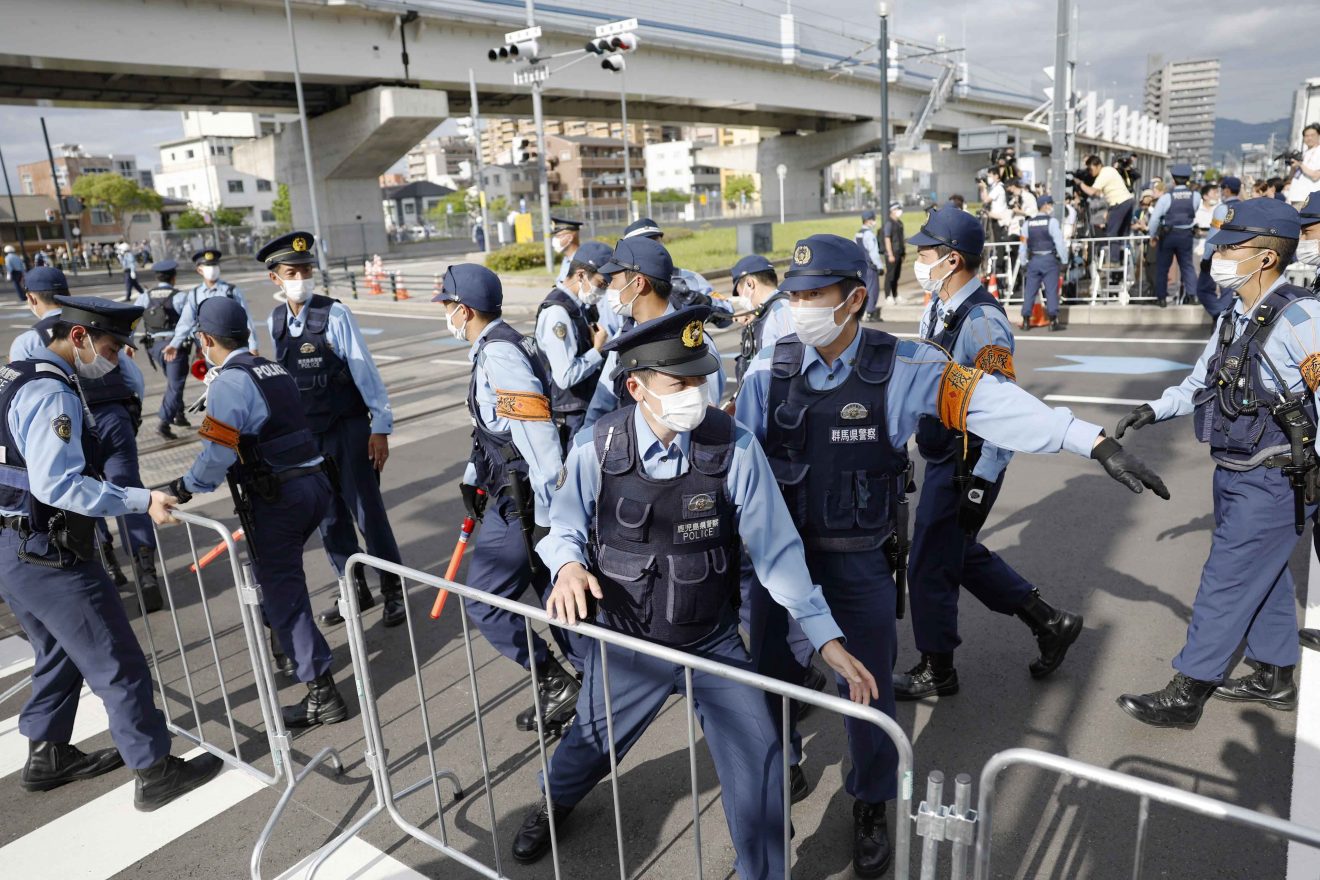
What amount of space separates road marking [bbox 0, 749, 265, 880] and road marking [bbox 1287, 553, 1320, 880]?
12.9ft

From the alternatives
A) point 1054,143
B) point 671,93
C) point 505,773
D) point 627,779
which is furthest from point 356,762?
point 671,93

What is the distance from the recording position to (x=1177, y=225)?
12.2 m

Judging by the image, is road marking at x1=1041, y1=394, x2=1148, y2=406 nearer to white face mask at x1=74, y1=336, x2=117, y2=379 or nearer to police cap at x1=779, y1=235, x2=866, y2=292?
police cap at x1=779, y1=235, x2=866, y2=292

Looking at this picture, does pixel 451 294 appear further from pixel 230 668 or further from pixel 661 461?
pixel 230 668

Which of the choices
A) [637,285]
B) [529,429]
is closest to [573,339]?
[637,285]

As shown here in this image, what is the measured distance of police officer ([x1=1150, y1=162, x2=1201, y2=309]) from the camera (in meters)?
12.1

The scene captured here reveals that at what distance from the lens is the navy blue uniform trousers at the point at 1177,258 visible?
40.7 feet

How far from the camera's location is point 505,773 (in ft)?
12.2

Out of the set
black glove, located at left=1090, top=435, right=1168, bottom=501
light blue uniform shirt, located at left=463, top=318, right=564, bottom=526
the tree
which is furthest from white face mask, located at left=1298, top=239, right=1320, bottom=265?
the tree

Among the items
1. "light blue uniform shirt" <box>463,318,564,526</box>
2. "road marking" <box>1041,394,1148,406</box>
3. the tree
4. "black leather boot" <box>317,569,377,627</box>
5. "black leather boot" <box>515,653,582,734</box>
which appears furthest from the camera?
the tree

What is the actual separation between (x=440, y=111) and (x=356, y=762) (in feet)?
124

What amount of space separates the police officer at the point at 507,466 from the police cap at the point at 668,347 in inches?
52.1

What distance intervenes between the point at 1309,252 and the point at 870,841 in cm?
434

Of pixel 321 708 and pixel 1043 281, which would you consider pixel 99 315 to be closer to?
pixel 321 708
